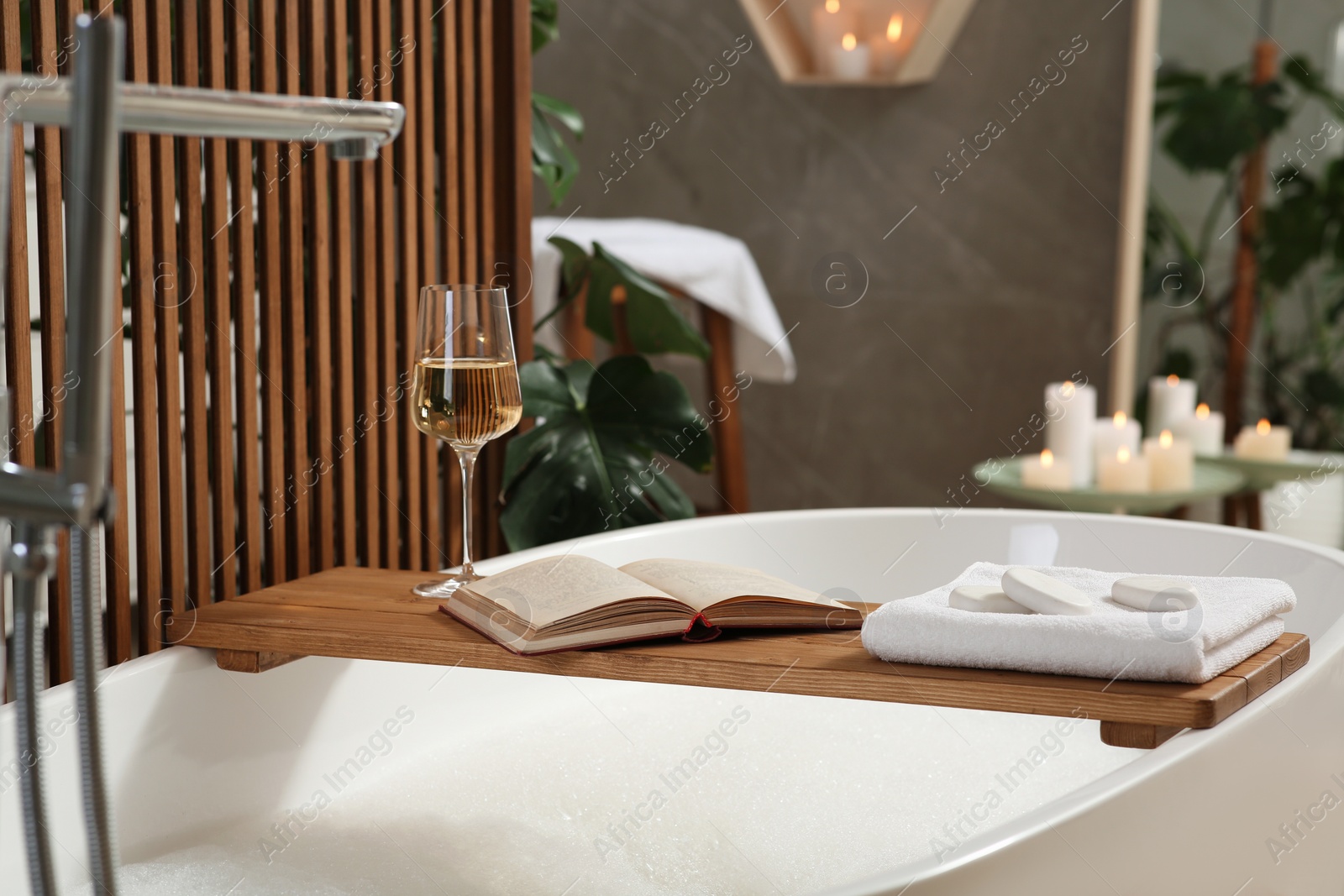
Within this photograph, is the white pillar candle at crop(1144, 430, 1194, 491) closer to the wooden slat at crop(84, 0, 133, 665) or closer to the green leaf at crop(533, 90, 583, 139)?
the green leaf at crop(533, 90, 583, 139)

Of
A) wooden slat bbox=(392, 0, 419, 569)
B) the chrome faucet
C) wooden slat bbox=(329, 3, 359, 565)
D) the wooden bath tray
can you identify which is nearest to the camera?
the chrome faucet

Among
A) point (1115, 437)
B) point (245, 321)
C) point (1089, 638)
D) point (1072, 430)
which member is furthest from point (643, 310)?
point (1089, 638)

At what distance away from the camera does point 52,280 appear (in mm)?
1236

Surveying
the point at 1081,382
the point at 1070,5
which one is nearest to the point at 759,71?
the point at 1070,5

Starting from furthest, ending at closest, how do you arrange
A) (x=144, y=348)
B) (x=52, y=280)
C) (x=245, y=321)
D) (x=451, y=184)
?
(x=451, y=184), (x=245, y=321), (x=144, y=348), (x=52, y=280)

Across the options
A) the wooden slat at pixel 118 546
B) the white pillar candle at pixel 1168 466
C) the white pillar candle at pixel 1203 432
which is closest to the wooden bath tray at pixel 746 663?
the wooden slat at pixel 118 546

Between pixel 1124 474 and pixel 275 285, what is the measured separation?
172 cm

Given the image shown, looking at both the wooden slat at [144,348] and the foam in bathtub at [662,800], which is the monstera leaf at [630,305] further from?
the wooden slat at [144,348]

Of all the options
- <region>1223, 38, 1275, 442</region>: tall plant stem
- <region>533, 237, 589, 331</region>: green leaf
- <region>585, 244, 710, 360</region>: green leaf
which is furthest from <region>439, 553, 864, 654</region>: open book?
<region>1223, 38, 1275, 442</region>: tall plant stem

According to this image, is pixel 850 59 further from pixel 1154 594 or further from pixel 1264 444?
pixel 1154 594

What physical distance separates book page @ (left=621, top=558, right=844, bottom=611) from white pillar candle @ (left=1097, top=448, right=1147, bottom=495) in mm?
1423

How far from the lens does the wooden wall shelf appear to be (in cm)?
326

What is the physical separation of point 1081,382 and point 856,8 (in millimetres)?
1169

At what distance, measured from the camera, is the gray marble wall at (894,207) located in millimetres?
3395
